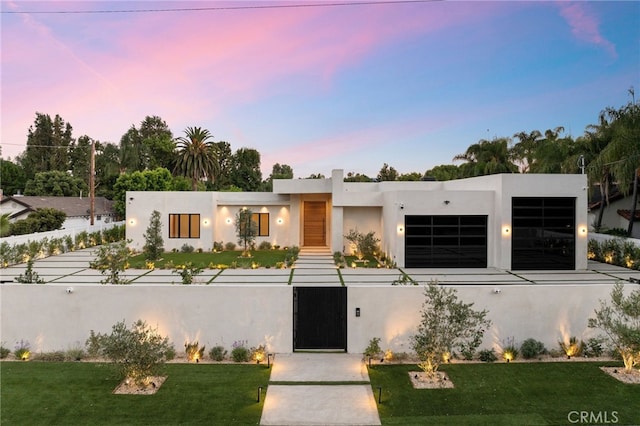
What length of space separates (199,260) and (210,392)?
1263cm

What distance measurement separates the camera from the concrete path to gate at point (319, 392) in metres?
5.97

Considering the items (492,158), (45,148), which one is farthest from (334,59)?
(45,148)

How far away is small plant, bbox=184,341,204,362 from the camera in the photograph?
27.0 feet

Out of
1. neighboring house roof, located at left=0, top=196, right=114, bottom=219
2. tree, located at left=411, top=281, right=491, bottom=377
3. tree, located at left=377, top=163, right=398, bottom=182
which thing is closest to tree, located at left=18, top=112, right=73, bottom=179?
neighboring house roof, located at left=0, top=196, right=114, bottom=219

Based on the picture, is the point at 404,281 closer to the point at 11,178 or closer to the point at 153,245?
the point at 153,245

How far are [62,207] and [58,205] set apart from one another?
1.22 feet

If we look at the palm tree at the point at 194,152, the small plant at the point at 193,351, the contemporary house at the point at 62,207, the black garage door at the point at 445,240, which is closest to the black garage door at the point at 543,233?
the black garage door at the point at 445,240

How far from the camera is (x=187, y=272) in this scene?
11117 mm

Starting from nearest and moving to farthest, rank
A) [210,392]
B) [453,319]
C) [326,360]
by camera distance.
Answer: [210,392] < [453,319] < [326,360]

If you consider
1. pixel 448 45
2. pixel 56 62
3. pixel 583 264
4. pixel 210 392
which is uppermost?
pixel 448 45

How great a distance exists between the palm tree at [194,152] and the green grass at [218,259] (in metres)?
14.9

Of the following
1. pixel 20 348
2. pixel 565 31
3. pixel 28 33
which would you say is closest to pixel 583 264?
pixel 565 31

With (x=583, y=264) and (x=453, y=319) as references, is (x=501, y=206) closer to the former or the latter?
(x=583, y=264)

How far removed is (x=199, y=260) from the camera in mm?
18703
